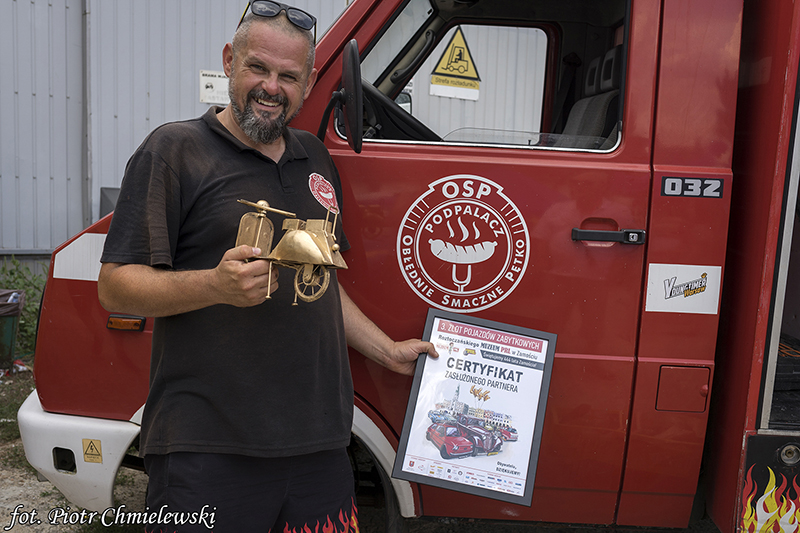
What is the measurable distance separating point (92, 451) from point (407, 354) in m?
1.06

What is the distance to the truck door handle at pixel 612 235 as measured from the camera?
5.98 ft

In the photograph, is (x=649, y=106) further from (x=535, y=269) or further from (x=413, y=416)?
(x=413, y=416)

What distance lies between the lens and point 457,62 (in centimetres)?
260

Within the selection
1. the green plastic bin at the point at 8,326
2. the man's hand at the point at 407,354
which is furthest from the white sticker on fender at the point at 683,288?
the green plastic bin at the point at 8,326

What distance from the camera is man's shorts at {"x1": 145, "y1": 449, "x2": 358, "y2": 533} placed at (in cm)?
142

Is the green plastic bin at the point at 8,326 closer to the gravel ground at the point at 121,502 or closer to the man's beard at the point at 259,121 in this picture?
the gravel ground at the point at 121,502

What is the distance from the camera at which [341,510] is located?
1.62 m

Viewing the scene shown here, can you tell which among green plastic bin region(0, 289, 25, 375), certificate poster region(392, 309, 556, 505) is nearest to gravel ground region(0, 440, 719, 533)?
certificate poster region(392, 309, 556, 505)

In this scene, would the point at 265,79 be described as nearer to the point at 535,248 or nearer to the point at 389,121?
the point at 389,121

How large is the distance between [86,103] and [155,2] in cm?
112

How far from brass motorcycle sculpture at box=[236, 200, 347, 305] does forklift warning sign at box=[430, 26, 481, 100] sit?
1445 mm

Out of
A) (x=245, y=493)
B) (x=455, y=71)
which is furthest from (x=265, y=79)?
(x=455, y=71)

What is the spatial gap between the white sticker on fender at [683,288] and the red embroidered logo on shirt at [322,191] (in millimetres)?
990

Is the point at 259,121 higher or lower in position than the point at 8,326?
higher
